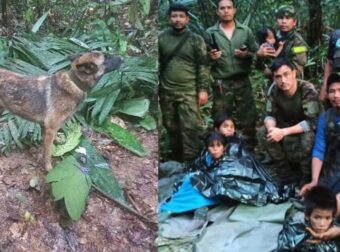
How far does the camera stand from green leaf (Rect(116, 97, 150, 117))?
3156mm

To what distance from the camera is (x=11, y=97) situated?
Result: 10.1 feet

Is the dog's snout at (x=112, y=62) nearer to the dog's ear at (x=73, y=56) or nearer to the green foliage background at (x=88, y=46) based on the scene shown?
the green foliage background at (x=88, y=46)

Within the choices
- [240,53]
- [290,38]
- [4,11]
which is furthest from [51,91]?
[290,38]

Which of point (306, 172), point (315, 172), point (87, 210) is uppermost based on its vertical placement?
point (315, 172)

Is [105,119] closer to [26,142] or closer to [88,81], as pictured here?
[88,81]

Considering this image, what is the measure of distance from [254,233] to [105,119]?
2.97 feet

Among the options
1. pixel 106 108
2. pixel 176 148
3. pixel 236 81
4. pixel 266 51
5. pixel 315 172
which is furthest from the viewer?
pixel 176 148

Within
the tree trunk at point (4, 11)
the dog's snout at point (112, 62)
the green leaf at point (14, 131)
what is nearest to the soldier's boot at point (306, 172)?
the dog's snout at point (112, 62)

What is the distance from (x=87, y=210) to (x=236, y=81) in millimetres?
996

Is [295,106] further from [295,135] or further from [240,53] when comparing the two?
[240,53]

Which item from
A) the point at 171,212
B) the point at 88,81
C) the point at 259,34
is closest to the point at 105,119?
the point at 88,81

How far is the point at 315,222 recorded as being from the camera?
282 cm

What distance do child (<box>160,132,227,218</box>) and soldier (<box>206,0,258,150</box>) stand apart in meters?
0.18

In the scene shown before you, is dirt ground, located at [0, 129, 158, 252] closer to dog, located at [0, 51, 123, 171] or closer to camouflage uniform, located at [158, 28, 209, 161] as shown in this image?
dog, located at [0, 51, 123, 171]
